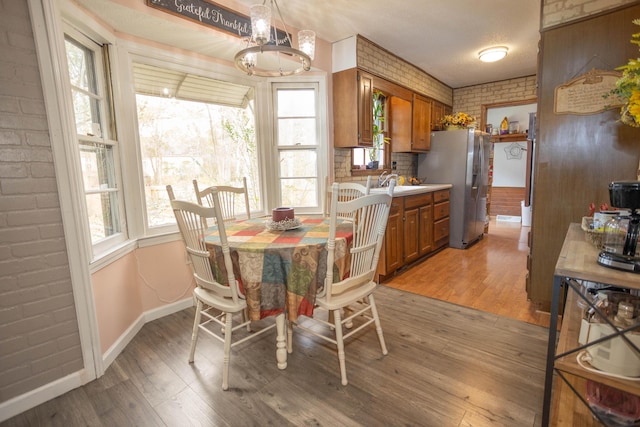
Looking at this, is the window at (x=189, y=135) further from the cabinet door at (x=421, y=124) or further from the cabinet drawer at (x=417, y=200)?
the cabinet door at (x=421, y=124)

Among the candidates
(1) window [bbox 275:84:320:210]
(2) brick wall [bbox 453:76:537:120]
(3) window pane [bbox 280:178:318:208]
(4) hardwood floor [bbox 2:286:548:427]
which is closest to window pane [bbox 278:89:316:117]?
(1) window [bbox 275:84:320:210]

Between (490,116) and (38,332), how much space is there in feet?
24.1

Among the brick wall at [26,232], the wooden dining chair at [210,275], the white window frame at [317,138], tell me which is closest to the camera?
the brick wall at [26,232]

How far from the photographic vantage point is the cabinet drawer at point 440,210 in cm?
395

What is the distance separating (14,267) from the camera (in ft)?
4.81

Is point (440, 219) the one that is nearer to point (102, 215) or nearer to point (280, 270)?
point (280, 270)

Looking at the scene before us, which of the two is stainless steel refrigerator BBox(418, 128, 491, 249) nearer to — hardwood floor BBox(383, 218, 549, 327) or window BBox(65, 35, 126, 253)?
hardwood floor BBox(383, 218, 549, 327)

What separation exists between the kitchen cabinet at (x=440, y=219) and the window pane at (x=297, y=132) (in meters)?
1.80

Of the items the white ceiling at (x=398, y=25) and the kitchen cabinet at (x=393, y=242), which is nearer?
the white ceiling at (x=398, y=25)

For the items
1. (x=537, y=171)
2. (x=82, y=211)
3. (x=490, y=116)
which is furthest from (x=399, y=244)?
(x=490, y=116)

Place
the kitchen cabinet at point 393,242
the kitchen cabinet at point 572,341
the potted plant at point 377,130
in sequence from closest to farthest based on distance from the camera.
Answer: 1. the kitchen cabinet at point 572,341
2. the kitchen cabinet at point 393,242
3. the potted plant at point 377,130

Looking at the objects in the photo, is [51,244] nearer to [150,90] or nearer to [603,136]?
[150,90]

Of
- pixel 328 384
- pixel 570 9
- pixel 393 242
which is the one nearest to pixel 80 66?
pixel 328 384

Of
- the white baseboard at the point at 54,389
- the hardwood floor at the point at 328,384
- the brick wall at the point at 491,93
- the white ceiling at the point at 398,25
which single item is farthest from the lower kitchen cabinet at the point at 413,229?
the brick wall at the point at 491,93
